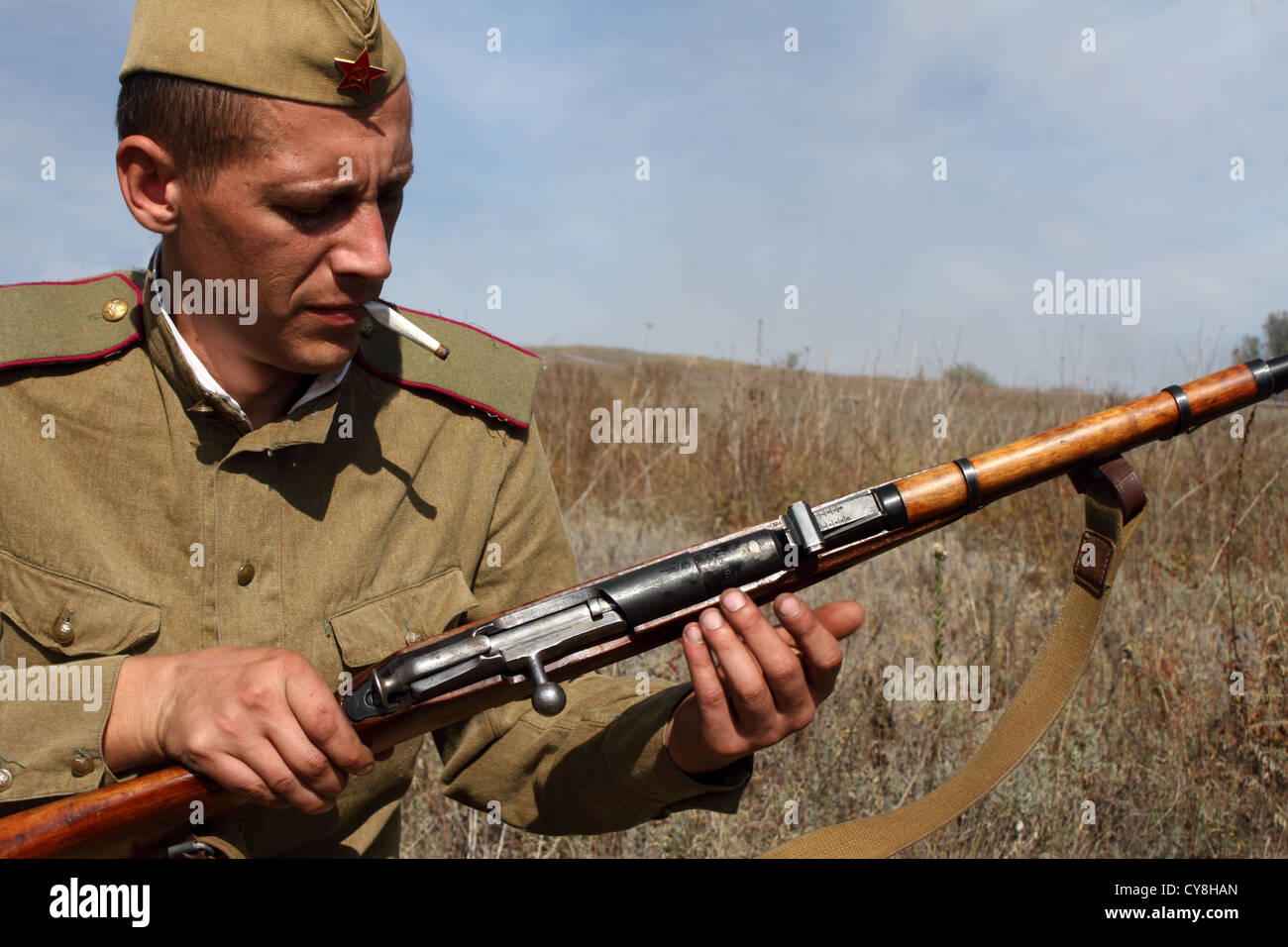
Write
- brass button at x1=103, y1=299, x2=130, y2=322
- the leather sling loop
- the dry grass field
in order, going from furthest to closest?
the dry grass field < brass button at x1=103, y1=299, x2=130, y2=322 < the leather sling loop

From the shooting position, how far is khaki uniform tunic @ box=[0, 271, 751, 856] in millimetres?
2080

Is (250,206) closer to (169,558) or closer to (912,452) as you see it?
(169,558)

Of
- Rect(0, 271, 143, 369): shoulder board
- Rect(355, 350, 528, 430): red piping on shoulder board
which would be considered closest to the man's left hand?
Rect(355, 350, 528, 430): red piping on shoulder board

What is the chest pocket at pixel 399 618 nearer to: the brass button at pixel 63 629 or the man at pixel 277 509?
the man at pixel 277 509

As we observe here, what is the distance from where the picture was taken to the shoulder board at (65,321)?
2127 millimetres

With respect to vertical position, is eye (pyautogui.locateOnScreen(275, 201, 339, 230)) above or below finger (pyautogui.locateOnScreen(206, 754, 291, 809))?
above

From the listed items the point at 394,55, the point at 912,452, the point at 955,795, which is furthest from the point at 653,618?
the point at 912,452

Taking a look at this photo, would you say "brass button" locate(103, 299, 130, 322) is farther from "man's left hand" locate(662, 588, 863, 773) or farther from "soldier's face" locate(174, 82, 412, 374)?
"man's left hand" locate(662, 588, 863, 773)

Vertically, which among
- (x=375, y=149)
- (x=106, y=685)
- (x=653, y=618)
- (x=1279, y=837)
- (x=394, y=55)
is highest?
(x=394, y=55)

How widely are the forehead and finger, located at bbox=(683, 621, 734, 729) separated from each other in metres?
1.23

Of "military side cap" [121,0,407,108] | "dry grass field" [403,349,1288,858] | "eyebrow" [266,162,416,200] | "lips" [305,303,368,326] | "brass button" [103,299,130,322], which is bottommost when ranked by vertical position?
"dry grass field" [403,349,1288,858]

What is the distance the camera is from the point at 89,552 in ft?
6.88

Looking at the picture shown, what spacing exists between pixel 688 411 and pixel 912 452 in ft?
7.18

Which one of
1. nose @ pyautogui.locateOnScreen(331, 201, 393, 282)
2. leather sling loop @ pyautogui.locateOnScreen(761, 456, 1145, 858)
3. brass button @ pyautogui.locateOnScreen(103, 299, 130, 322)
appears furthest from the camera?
brass button @ pyautogui.locateOnScreen(103, 299, 130, 322)
